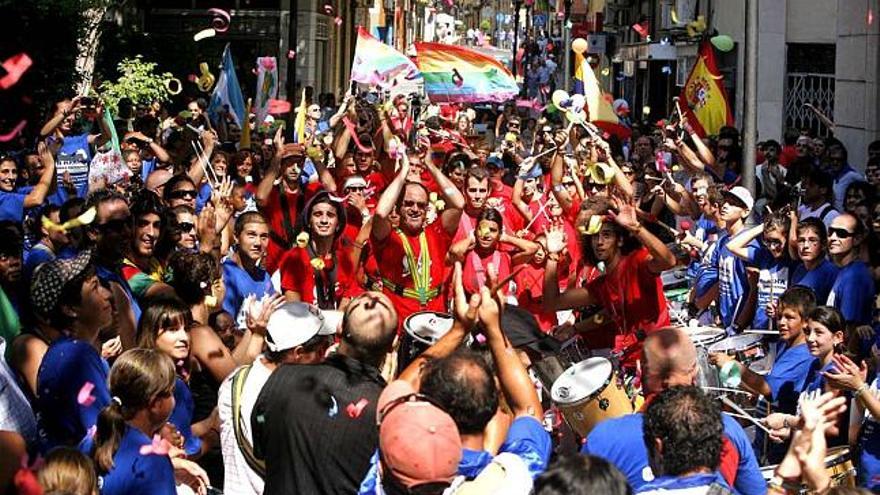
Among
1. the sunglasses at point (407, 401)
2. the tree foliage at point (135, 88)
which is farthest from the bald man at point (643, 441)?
the tree foliage at point (135, 88)

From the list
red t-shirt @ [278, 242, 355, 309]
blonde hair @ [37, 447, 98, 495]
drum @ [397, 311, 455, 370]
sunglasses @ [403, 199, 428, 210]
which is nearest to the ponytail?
blonde hair @ [37, 447, 98, 495]

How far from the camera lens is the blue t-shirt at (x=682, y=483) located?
4.45 metres

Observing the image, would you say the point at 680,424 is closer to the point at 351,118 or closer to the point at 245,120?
the point at 351,118

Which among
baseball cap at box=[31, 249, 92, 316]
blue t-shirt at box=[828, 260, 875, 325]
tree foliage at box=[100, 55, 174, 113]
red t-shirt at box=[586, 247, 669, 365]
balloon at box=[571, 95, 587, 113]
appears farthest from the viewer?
tree foliage at box=[100, 55, 174, 113]

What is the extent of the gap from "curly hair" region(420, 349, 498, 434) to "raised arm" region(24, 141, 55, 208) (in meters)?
6.61

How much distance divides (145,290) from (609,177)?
370cm

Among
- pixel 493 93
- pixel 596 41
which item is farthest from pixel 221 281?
pixel 596 41

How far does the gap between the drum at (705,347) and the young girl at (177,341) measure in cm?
228

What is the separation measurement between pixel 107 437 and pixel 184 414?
44.9 inches

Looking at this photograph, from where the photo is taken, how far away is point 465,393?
4629 millimetres

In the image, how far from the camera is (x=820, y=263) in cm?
906

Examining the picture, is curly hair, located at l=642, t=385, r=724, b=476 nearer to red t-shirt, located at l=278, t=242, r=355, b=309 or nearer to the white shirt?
the white shirt

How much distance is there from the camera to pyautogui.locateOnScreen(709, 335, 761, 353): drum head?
802 centimetres

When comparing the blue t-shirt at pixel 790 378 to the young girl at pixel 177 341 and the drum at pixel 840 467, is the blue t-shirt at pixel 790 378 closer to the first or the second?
the drum at pixel 840 467
